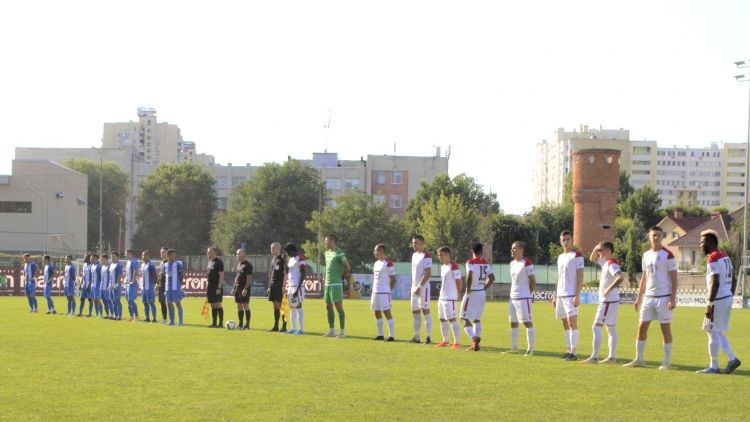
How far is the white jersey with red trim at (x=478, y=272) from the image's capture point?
20.0 metres

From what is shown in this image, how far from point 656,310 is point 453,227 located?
73.7 meters

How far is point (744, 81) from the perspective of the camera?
2320 inches

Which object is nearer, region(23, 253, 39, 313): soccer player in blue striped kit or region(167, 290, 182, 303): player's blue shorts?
region(167, 290, 182, 303): player's blue shorts

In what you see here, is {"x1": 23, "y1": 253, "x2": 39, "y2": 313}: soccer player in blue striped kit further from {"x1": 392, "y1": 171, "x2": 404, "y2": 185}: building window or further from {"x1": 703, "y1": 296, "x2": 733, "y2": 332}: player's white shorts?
{"x1": 392, "y1": 171, "x2": 404, "y2": 185}: building window

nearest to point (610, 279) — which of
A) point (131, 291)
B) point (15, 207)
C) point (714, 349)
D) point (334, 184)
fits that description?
point (714, 349)

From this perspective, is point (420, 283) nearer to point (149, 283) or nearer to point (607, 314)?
point (607, 314)

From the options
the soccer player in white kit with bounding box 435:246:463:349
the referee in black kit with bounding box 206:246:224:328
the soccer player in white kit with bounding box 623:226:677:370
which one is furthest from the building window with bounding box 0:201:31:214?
the soccer player in white kit with bounding box 623:226:677:370

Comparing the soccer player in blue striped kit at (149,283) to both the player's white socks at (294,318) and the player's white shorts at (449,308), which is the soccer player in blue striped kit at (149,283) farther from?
the player's white shorts at (449,308)

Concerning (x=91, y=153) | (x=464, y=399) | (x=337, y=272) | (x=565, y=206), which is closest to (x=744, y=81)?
(x=337, y=272)

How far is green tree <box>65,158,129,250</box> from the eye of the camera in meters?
121

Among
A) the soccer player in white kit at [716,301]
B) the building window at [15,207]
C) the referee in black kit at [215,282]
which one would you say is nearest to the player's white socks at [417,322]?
the soccer player in white kit at [716,301]

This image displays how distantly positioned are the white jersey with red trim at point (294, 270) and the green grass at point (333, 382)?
3584 mm

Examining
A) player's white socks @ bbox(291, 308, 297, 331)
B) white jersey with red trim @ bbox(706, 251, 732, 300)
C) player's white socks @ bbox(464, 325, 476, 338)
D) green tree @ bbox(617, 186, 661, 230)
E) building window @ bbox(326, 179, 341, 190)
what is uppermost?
building window @ bbox(326, 179, 341, 190)

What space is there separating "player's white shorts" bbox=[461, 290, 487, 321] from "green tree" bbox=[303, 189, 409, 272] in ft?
227
